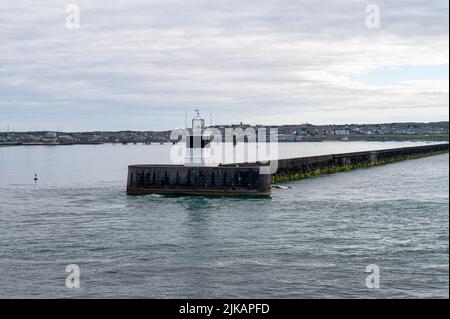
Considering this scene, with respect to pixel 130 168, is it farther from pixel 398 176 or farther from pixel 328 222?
pixel 398 176

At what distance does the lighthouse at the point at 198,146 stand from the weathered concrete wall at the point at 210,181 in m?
0.90

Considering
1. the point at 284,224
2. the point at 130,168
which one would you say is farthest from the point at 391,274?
the point at 130,168

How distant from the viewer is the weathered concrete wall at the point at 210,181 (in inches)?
2156

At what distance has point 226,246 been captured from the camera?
109ft

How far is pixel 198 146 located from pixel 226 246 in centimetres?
2392

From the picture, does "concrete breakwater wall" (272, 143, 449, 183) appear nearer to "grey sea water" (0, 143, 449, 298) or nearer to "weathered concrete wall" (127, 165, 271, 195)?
"weathered concrete wall" (127, 165, 271, 195)

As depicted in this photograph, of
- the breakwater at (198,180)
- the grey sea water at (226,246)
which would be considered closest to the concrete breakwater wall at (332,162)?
the breakwater at (198,180)

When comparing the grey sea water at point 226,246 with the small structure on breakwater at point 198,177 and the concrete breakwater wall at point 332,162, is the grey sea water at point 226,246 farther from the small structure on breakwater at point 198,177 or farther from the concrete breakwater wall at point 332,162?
the concrete breakwater wall at point 332,162

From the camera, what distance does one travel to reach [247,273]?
2662 centimetres

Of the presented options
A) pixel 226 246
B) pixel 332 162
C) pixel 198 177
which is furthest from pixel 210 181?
pixel 332 162

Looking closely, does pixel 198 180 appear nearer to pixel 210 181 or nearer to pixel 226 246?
pixel 210 181
